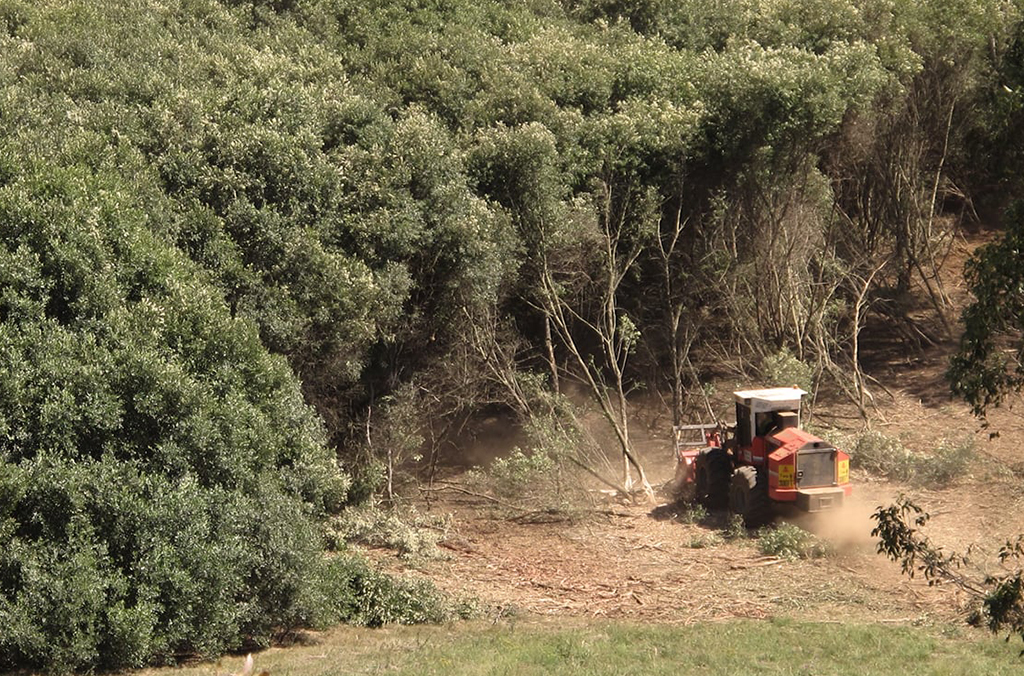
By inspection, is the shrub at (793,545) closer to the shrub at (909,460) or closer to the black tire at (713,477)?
the black tire at (713,477)

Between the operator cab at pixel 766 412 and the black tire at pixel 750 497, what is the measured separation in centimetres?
63

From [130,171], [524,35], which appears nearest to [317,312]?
[130,171]

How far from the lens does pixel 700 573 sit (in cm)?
1938

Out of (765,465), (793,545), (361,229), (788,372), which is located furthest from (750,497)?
(361,229)

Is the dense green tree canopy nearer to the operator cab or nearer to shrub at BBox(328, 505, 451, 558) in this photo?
shrub at BBox(328, 505, 451, 558)

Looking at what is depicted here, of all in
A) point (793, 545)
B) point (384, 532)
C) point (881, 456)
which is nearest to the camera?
point (793, 545)

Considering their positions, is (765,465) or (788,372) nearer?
(765,465)

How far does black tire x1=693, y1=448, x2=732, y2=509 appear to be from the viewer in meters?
22.1

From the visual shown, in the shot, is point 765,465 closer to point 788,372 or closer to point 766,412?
point 766,412

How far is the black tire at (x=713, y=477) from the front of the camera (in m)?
22.1

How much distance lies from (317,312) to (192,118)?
375cm

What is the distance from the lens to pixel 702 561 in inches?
786

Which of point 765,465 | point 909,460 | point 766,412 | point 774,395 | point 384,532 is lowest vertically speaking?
point 384,532

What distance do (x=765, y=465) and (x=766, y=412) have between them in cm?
93
